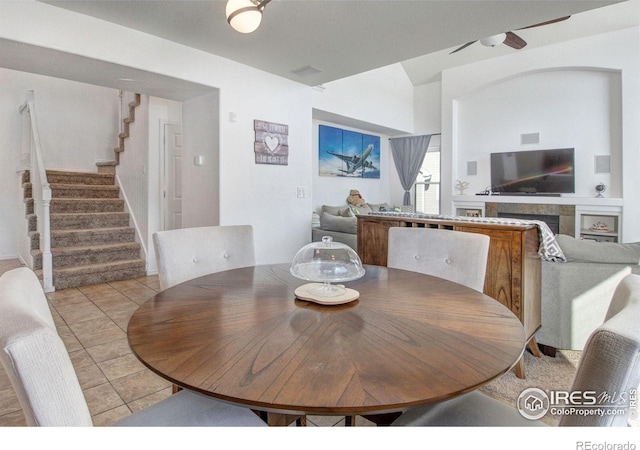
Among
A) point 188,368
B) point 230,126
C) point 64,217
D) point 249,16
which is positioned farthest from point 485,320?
point 64,217

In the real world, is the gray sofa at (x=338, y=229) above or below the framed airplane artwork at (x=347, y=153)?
below

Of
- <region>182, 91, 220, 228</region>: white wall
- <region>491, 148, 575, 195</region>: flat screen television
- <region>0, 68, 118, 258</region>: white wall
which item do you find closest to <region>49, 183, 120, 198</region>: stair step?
<region>0, 68, 118, 258</region>: white wall

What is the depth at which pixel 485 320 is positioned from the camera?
3.26 feet

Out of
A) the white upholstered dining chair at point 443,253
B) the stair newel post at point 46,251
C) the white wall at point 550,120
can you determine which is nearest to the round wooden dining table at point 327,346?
the white upholstered dining chair at point 443,253

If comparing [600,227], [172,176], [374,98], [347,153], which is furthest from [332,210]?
[600,227]

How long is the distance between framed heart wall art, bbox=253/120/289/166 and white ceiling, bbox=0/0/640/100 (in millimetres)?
565

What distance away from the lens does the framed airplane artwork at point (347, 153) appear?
6340 millimetres

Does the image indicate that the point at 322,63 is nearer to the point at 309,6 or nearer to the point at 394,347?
the point at 309,6

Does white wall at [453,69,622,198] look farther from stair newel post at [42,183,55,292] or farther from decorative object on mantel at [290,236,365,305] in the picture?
stair newel post at [42,183,55,292]

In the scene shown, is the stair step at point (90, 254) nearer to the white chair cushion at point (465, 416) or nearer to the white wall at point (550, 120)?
the white chair cushion at point (465, 416)

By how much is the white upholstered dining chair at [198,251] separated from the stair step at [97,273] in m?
3.05

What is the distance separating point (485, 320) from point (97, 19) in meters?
3.12

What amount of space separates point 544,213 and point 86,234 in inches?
274

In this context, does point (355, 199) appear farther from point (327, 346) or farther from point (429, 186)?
point (327, 346)
